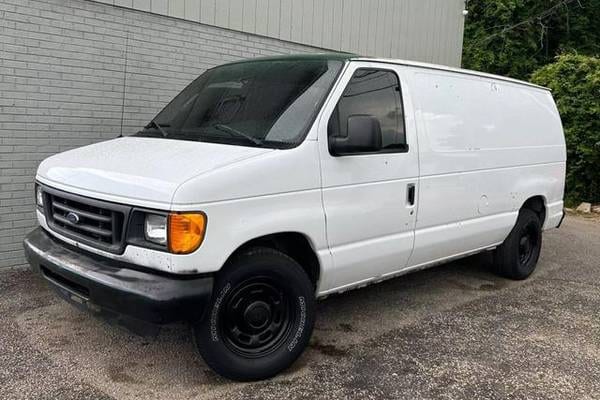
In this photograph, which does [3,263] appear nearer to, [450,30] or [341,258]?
[341,258]

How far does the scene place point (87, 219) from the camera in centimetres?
340

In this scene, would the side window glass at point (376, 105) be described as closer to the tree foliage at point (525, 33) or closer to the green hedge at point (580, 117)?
the green hedge at point (580, 117)

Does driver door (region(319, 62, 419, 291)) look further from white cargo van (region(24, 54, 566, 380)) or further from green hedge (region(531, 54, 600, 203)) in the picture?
green hedge (region(531, 54, 600, 203))

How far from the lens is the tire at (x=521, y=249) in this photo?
5.82m

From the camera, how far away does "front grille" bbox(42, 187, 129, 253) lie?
3.20m

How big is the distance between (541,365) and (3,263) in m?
4.90

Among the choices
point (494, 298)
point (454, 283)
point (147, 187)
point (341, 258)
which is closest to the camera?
point (147, 187)

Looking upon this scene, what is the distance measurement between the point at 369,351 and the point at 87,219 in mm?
2119

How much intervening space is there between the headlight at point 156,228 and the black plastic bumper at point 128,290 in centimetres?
20

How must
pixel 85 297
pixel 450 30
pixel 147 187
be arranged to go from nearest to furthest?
pixel 147 187 < pixel 85 297 < pixel 450 30

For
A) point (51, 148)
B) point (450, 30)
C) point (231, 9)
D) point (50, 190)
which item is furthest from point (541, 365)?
point (450, 30)

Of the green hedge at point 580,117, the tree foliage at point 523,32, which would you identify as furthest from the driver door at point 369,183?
the tree foliage at point 523,32

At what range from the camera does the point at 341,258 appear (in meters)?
3.88

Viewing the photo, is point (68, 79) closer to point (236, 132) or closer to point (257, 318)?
point (236, 132)
